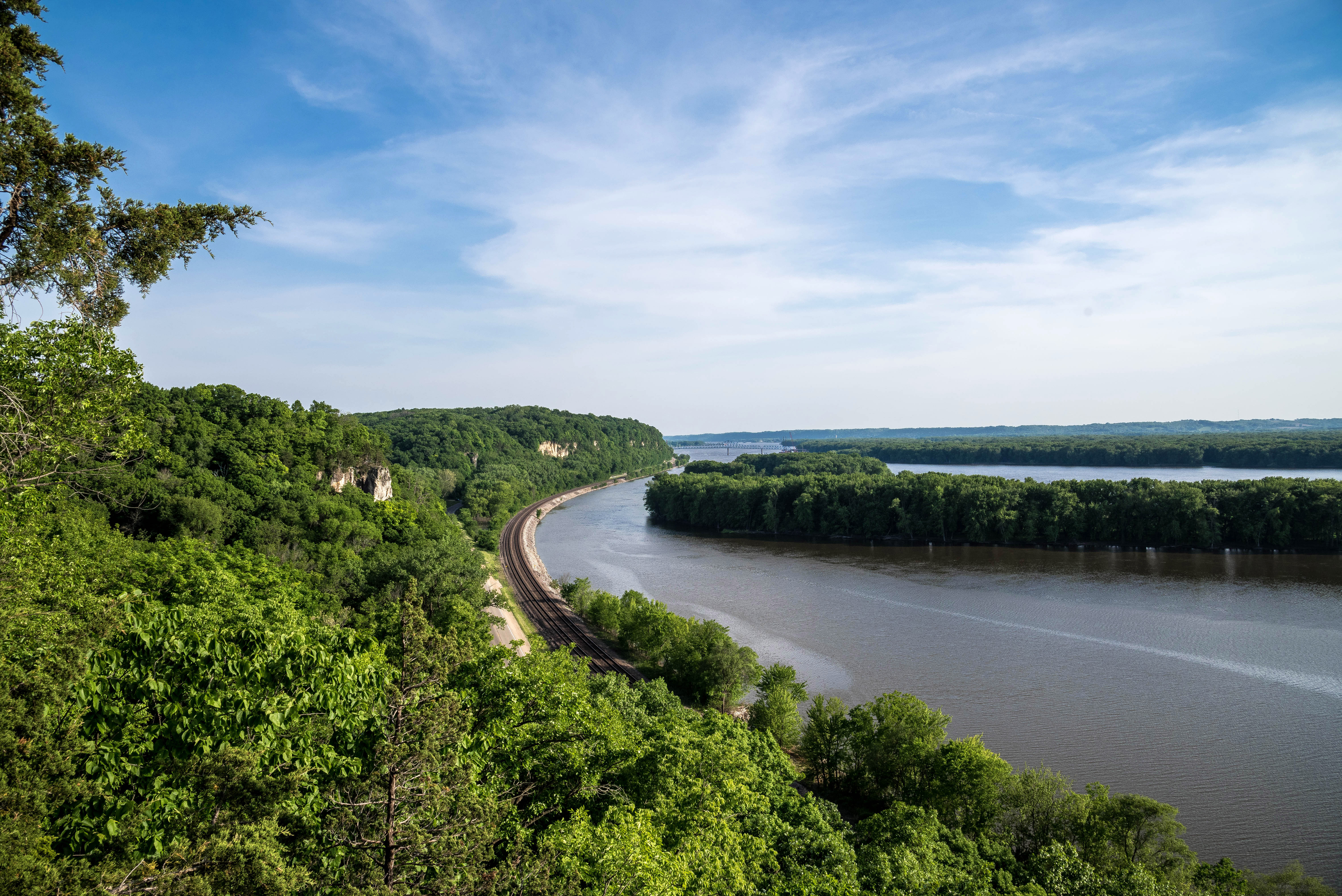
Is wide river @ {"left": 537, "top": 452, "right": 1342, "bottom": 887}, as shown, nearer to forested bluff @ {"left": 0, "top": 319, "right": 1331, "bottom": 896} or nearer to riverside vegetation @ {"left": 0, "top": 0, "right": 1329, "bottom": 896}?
forested bluff @ {"left": 0, "top": 319, "right": 1331, "bottom": 896}

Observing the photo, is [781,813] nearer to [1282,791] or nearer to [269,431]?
[1282,791]

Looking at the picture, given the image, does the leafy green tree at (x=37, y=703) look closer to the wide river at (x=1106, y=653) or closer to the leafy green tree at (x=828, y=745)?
the leafy green tree at (x=828, y=745)

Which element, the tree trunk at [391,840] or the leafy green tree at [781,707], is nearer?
the tree trunk at [391,840]

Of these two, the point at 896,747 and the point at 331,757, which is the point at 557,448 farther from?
the point at 331,757

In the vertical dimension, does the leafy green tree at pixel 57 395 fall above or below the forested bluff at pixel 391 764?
above

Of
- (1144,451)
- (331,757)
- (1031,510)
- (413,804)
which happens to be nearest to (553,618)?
(331,757)

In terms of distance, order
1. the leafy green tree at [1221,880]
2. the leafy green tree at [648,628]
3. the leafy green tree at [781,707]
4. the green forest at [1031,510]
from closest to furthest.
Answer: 1. the leafy green tree at [1221,880]
2. the leafy green tree at [781,707]
3. the leafy green tree at [648,628]
4. the green forest at [1031,510]

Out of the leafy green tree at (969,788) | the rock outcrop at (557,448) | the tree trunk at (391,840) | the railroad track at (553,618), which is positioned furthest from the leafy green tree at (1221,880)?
the rock outcrop at (557,448)
